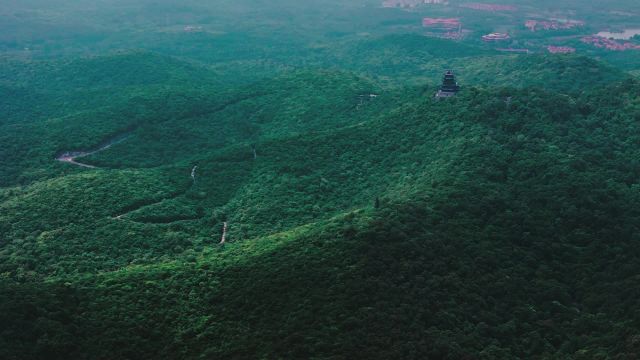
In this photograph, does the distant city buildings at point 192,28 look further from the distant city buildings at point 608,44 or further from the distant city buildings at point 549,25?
the distant city buildings at point 608,44

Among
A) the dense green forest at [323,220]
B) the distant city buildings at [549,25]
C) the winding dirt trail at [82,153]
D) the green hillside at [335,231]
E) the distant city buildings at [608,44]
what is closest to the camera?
the green hillside at [335,231]

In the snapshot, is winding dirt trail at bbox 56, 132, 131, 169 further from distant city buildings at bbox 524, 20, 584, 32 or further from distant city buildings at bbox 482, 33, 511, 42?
distant city buildings at bbox 524, 20, 584, 32

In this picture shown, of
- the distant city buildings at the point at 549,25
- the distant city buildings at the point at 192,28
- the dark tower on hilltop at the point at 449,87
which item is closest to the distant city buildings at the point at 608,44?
the distant city buildings at the point at 549,25

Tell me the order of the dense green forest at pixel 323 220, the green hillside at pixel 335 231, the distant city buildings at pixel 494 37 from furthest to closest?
the distant city buildings at pixel 494 37 < the dense green forest at pixel 323 220 < the green hillside at pixel 335 231

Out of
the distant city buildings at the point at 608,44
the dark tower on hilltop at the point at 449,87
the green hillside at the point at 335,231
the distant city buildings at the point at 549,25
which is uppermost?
the distant city buildings at the point at 549,25

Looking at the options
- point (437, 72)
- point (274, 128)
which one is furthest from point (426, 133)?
point (437, 72)

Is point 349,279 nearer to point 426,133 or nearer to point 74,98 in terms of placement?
point 426,133

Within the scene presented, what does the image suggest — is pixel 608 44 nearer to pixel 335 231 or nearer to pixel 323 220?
pixel 323 220

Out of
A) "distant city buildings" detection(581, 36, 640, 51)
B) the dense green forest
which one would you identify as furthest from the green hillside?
"distant city buildings" detection(581, 36, 640, 51)
